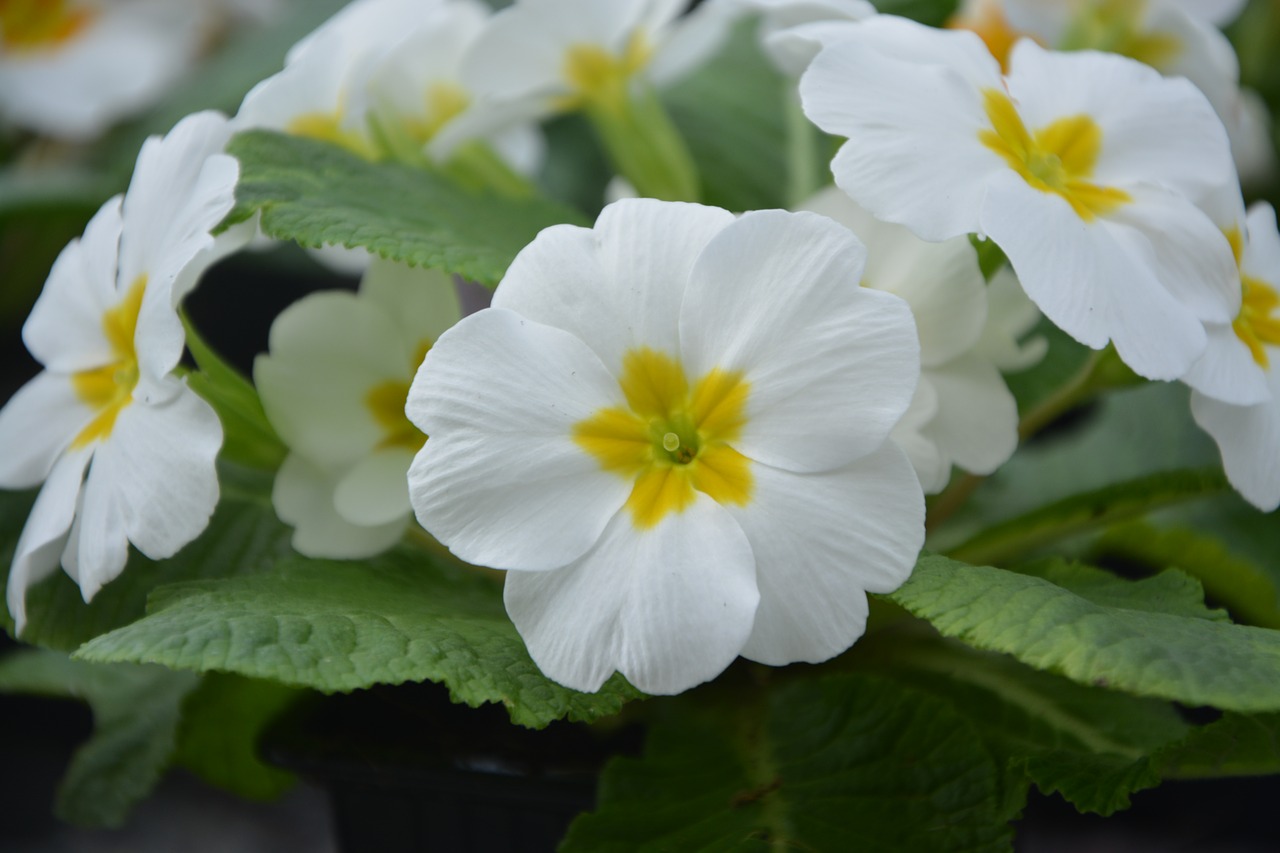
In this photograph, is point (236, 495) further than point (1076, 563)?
Yes

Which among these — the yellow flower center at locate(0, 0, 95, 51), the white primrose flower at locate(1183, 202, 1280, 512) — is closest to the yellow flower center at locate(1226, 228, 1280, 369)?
the white primrose flower at locate(1183, 202, 1280, 512)

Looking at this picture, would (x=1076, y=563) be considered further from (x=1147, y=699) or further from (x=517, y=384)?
(x=517, y=384)

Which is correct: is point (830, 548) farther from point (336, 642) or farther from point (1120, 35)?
point (1120, 35)

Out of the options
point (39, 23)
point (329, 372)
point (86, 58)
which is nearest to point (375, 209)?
point (329, 372)

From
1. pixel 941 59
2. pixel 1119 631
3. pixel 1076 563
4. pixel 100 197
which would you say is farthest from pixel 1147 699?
pixel 100 197

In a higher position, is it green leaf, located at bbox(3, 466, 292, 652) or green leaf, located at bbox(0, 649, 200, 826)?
green leaf, located at bbox(3, 466, 292, 652)

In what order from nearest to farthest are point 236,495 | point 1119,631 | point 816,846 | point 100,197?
point 1119,631 < point 816,846 < point 236,495 < point 100,197

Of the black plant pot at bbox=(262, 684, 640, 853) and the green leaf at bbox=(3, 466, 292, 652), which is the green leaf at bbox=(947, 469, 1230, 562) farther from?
the green leaf at bbox=(3, 466, 292, 652)
